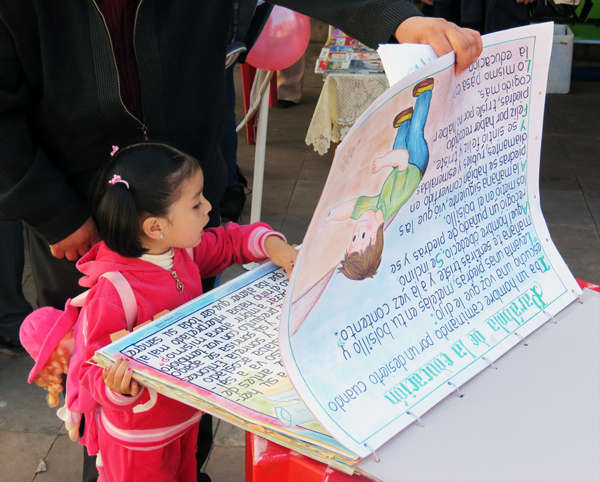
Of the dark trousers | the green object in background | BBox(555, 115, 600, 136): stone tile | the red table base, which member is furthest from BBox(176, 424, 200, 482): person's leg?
the green object in background

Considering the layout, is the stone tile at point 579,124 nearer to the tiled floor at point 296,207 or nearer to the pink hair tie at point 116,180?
the tiled floor at point 296,207

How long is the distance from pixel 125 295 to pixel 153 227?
5.7 inches

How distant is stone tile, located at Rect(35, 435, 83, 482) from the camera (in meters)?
1.93

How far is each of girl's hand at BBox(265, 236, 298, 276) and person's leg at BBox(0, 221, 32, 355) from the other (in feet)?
4.78

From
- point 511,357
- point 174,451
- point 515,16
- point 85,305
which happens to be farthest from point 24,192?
point 515,16

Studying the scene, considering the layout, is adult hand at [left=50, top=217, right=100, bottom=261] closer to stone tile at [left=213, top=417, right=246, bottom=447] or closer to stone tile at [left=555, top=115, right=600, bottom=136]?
stone tile at [left=213, top=417, right=246, bottom=447]

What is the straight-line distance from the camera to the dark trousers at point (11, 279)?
92.7 inches

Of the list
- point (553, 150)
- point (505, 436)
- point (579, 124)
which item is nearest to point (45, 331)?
point (505, 436)

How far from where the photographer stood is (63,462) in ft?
6.52

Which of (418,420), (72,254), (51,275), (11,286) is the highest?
(418,420)

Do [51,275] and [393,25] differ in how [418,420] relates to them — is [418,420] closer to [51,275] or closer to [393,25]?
[393,25]

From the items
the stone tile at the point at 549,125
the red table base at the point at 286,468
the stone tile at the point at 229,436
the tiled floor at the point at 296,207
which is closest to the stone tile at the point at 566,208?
the tiled floor at the point at 296,207

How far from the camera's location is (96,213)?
4.14 feet

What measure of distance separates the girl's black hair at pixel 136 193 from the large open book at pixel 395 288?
0.67 feet
